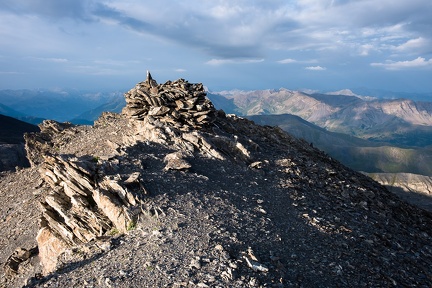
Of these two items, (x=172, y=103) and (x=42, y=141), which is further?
(x=42, y=141)

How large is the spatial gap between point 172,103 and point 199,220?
1980cm

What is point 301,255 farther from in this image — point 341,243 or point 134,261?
point 134,261

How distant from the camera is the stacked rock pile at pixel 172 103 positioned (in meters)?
32.8

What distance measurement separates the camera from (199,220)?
1791 cm

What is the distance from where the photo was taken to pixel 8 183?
44375 mm

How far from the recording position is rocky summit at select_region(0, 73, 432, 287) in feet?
48.6

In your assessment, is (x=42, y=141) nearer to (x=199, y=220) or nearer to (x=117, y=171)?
(x=117, y=171)

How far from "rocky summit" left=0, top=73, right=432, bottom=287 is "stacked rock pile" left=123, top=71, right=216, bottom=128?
6.0 inches

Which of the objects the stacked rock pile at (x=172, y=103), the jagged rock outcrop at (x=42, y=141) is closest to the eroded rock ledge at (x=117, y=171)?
the stacked rock pile at (x=172, y=103)

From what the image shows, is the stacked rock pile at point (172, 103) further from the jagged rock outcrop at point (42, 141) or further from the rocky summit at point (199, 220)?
the jagged rock outcrop at point (42, 141)

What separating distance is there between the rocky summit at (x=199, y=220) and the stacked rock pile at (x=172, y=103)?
15 cm

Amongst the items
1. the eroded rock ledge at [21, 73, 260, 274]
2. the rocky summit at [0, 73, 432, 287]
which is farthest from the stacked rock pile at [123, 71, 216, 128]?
the rocky summit at [0, 73, 432, 287]

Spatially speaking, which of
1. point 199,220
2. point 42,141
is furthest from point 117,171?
point 42,141

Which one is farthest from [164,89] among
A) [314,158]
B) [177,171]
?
[314,158]
